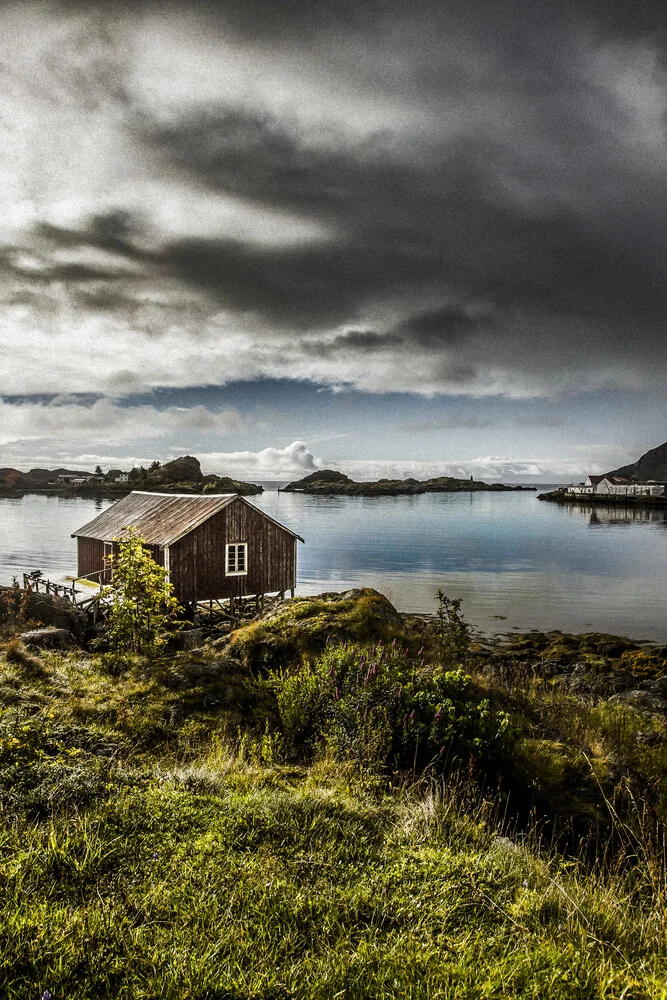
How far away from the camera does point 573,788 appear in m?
6.16

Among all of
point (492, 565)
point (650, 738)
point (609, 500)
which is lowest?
point (492, 565)

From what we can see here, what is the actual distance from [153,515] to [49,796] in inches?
1092

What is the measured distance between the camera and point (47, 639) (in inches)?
450

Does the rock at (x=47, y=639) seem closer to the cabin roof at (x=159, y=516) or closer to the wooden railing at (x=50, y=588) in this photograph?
the cabin roof at (x=159, y=516)

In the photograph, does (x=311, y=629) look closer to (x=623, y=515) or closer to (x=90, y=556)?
(x=90, y=556)

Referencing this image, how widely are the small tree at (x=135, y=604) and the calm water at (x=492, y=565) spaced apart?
23758 mm

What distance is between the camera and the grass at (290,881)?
107 inches

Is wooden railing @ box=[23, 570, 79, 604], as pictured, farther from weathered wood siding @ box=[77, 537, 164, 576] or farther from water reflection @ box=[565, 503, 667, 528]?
water reflection @ box=[565, 503, 667, 528]

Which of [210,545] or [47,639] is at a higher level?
[210,545]

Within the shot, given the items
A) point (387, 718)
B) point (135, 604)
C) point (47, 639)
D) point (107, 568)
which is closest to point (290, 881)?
point (387, 718)

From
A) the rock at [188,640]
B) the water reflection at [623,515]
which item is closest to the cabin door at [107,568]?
the rock at [188,640]

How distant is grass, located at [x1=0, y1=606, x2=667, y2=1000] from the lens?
2.73 m

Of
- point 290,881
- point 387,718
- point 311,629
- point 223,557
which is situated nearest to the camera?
point 290,881

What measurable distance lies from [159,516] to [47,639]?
19.3 meters
